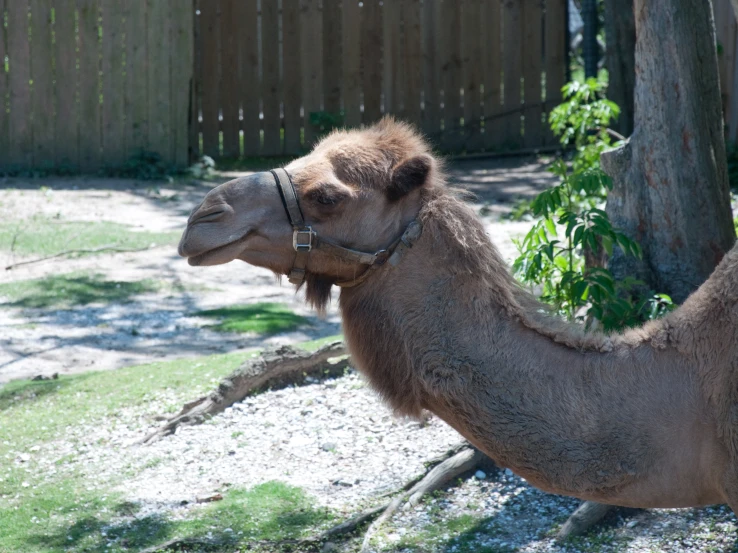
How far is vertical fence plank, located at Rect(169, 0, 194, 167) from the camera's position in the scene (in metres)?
14.1

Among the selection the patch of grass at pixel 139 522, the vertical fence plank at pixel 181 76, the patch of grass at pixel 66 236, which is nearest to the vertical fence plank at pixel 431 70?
the vertical fence plank at pixel 181 76

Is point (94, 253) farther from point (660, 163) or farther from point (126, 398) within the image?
point (660, 163)

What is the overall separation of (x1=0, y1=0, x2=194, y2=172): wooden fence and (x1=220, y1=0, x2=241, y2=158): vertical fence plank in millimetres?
1193

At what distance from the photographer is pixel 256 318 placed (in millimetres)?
8367

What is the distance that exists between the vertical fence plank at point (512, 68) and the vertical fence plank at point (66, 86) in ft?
22.6

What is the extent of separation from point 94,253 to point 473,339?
810 centimetres

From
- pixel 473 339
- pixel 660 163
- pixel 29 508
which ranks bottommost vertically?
pixel 29 508

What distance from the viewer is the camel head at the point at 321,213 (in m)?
2.97

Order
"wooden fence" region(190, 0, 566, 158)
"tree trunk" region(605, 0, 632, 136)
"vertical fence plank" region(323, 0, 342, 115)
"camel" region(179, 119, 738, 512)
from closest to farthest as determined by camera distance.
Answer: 1. "camel" region(179, 119, 738, 512)
2. "tree trunk" region(605, 0, 632, 136)
3. "wooden fence" region(190, 0, 566, 158)
4. "vertical fence plank" region(323, 0, 342, 115)

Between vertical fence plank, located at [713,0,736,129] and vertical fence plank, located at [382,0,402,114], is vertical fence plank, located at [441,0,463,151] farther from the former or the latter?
vertical fence plank, located at [713,0,736,129]

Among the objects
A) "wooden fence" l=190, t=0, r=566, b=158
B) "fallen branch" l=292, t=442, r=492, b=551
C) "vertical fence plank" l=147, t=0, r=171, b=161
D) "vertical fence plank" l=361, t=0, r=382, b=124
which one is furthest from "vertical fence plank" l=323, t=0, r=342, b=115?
"fallen branch" l=292, t=442, r=492, b=551

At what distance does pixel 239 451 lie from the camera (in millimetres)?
5527

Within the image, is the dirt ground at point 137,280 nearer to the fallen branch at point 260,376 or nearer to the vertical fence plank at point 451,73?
the fallen branch at point 260,376

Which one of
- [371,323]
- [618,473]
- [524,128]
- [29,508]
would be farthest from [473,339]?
[524,128]
